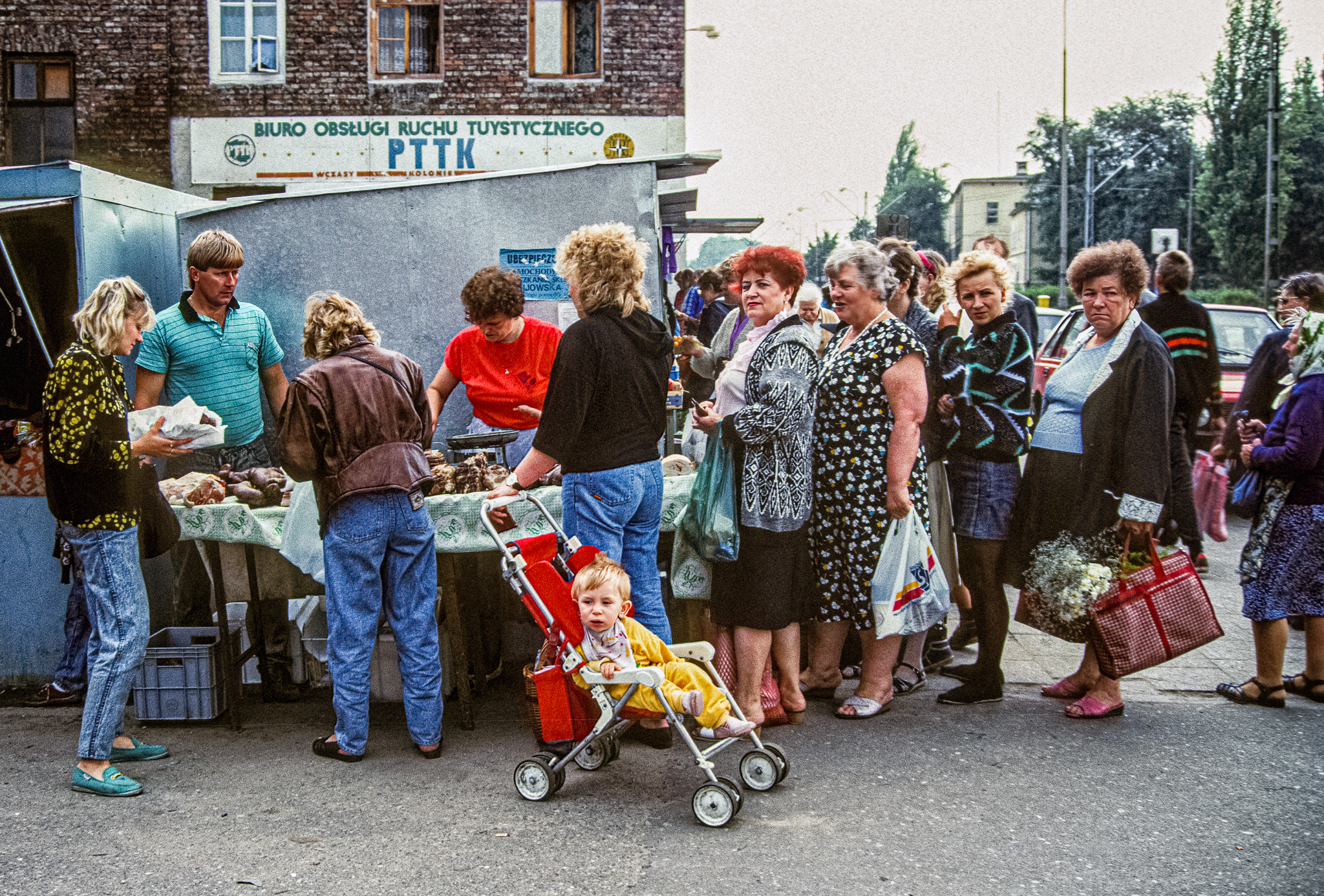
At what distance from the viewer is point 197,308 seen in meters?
5.38

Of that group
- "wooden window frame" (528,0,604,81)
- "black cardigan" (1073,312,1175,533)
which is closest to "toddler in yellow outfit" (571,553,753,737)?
"black cardigan" (1073,312,1175,533)

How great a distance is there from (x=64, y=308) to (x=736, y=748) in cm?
427

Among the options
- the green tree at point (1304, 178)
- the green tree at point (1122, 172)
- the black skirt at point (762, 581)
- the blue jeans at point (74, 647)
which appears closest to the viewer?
the black skirt at point (762, 581)

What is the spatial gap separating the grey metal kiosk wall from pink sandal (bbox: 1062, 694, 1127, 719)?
136 inches

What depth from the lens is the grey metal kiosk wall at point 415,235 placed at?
6691 mm

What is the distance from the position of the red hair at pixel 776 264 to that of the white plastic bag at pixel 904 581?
3.64ft

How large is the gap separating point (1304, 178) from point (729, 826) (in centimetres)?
4845

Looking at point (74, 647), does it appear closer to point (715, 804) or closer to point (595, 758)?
point (595, 758)

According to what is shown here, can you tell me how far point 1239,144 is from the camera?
4331 cm

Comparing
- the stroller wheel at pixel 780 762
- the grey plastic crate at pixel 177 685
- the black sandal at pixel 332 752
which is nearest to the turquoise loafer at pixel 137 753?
the grey plastic crate at pixel 177 685

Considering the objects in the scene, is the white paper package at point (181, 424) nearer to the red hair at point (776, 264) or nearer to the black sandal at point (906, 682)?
the red hair at point (776, 264)

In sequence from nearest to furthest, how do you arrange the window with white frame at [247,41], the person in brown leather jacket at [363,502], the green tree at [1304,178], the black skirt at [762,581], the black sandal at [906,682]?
1. the person in brown leather jacket at [363,502]
2. the black skirt at [762,581]
3. the black sandal at [906,682]
4. the window with white frame at [247,41]
5. the green tree at [1304,178]

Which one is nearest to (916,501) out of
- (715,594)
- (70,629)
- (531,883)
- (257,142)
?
(715,594)

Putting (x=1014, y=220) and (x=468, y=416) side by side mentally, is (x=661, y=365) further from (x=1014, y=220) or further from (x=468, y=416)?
(x=1014, y=220)
